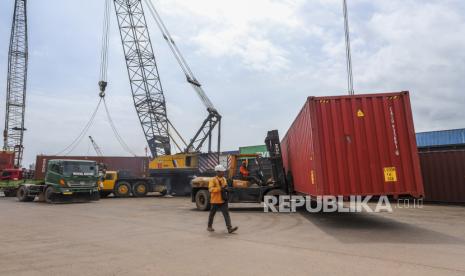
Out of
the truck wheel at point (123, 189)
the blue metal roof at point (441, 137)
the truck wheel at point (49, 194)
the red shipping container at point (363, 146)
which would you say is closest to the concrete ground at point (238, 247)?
the red shipping container at point (363, 146)

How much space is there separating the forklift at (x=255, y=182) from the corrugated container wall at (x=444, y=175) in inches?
269

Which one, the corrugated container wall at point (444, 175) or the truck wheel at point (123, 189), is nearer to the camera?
the corrugated container wall at point (444, 175)

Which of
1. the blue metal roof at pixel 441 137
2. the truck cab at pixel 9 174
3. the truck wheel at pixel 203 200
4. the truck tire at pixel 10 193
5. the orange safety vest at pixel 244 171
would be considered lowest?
the truck wheel at pixel 203 200

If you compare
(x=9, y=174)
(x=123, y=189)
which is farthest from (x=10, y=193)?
(x=123, y=189)

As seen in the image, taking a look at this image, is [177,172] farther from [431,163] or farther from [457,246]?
[457,246]

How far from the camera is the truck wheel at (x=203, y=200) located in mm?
13742

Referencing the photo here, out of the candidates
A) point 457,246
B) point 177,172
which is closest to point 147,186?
point 177,172

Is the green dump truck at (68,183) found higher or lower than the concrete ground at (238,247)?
higher

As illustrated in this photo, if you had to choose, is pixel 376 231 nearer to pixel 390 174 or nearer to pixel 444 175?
pixel 390 174

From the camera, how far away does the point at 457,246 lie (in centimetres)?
663

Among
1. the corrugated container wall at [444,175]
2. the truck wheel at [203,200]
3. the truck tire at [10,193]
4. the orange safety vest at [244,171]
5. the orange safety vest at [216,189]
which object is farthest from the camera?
the truck tire at [10,193]

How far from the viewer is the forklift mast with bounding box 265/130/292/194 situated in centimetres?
1356

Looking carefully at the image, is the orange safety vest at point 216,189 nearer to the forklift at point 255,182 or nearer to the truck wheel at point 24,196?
the forklift at point 255,182

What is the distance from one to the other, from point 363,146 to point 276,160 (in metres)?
5.47
